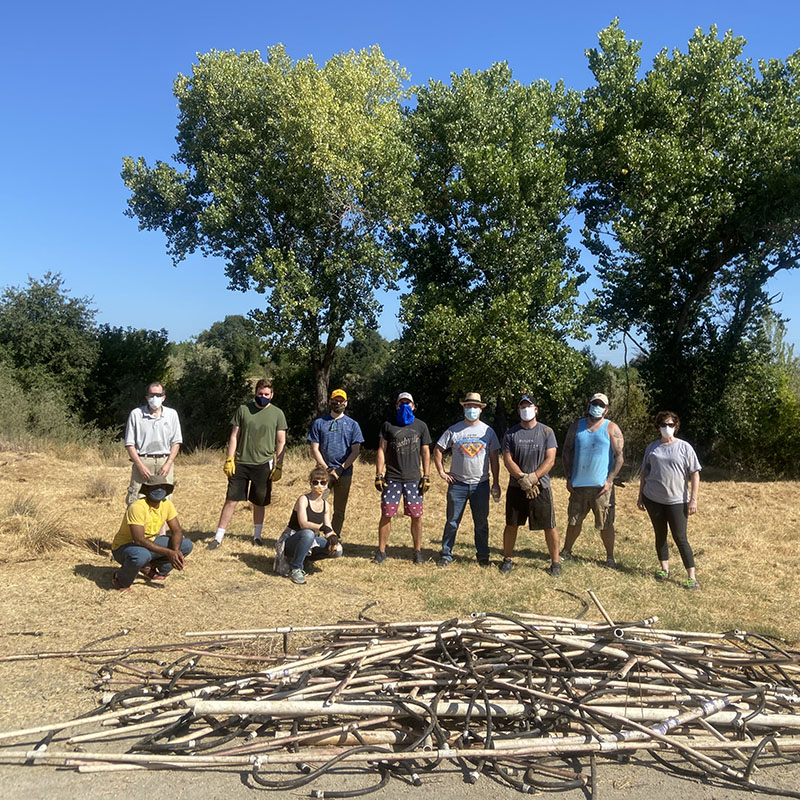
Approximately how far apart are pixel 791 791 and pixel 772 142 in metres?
16.1

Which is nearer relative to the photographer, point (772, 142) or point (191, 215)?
point (772, 142)

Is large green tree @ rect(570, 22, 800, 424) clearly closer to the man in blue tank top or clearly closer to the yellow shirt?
the man in blue tank top

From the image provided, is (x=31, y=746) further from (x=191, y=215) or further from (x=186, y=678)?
(x=191, y=215)

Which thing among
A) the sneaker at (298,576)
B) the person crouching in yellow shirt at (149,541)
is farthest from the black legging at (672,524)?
the person crouching in yellow shirt at (149,541)

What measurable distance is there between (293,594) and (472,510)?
211cm

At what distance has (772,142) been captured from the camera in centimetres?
1634

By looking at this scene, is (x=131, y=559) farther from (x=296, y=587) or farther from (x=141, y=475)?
(x=296, y=587)

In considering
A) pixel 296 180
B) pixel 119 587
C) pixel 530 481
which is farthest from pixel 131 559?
pixel 296 180

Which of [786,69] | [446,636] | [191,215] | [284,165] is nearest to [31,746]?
[446,636]

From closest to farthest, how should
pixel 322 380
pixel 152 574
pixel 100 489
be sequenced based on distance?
pixel 152 574
pixel 100 489
pixel 322 380

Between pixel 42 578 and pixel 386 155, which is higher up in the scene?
pixel 386 155

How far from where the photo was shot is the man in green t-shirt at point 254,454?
325 inches

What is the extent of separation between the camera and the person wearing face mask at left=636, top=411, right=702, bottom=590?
7461 mm

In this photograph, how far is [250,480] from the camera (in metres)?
8.34
